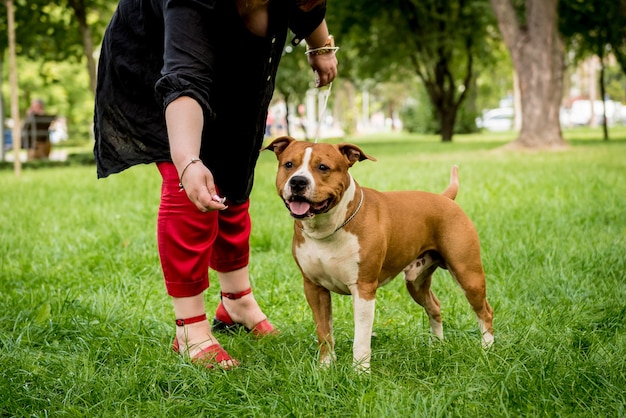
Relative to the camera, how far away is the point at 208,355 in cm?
320

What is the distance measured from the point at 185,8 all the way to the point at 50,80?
803 inches

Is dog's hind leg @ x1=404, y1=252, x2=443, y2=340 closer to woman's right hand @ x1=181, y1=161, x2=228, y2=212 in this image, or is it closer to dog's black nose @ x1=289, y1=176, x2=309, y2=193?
dog's black nose @ x1=289, y1=176, x2=309, y2=193

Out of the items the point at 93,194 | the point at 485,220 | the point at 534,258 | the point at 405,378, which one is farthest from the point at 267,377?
the point at 93,194

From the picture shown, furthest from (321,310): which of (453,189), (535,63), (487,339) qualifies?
(535,63)

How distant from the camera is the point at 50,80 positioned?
850 inches

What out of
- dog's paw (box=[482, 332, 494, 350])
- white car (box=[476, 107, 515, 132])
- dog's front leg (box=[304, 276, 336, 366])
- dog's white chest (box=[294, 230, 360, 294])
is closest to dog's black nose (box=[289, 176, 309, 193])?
dog's white chest (box=[294, 230, 360, 294])

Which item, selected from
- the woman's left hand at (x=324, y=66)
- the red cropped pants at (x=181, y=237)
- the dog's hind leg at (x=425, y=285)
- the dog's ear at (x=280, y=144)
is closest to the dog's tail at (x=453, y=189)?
the dog's hind leg at (x=425, y=285)

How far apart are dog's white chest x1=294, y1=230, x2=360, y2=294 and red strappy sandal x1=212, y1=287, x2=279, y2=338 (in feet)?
2.36

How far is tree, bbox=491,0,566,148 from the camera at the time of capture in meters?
16.8

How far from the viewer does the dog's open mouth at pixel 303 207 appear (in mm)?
2834

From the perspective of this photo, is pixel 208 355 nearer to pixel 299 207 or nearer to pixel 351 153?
pixel 299 207

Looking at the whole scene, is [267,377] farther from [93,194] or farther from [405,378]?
[93,194]

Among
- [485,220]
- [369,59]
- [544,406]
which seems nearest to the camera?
[544,406]

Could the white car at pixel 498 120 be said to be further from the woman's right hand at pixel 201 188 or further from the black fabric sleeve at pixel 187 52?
the woman's right hand at pixel 201 188
